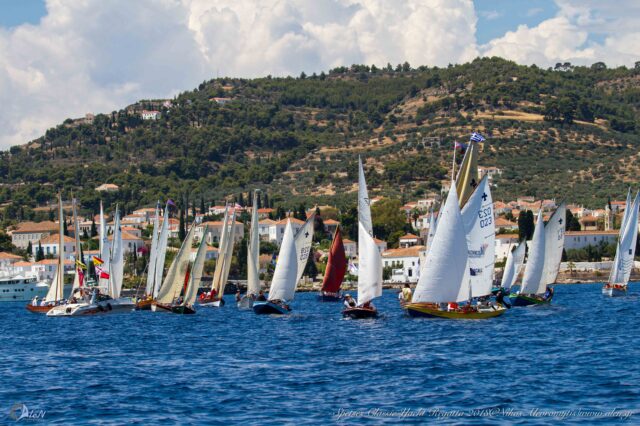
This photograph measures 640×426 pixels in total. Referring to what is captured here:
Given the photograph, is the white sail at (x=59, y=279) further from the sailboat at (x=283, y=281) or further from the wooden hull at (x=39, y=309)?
the sailboat at (x=283, y=281)

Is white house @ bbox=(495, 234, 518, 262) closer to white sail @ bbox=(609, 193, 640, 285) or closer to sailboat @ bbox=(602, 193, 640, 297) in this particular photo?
sailboat @ bbox=(602, 193, 640, 297)

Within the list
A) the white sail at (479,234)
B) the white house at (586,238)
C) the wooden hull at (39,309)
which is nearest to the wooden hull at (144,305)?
the wooden hull at (39,309)

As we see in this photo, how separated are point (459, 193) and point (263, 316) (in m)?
19.7

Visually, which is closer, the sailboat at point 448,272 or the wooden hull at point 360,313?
the sailboat at point 448,272

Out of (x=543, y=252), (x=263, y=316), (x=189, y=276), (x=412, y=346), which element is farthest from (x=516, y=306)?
(x=412, y=346)

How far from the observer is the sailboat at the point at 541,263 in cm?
7394

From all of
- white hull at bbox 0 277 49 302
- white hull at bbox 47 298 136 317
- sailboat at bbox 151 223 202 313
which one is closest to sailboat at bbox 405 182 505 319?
sailboat at bbox 151 223 202 313

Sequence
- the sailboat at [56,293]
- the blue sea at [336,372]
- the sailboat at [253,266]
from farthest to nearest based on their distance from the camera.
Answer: the sailboat at [56,293]
the sailboat at [253,266]
the blue sea at [336,372]

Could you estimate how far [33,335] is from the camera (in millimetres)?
61219

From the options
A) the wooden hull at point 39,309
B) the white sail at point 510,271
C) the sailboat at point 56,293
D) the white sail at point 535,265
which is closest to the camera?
the white sail at point 535,265

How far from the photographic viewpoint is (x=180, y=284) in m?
Result: 77.8

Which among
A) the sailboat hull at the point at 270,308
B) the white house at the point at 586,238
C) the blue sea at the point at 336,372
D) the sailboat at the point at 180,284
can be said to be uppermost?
the white house at the point at 586,238

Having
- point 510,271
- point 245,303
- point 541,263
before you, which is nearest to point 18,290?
point 245,303

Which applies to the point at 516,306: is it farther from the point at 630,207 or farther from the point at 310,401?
the point at 310,401
